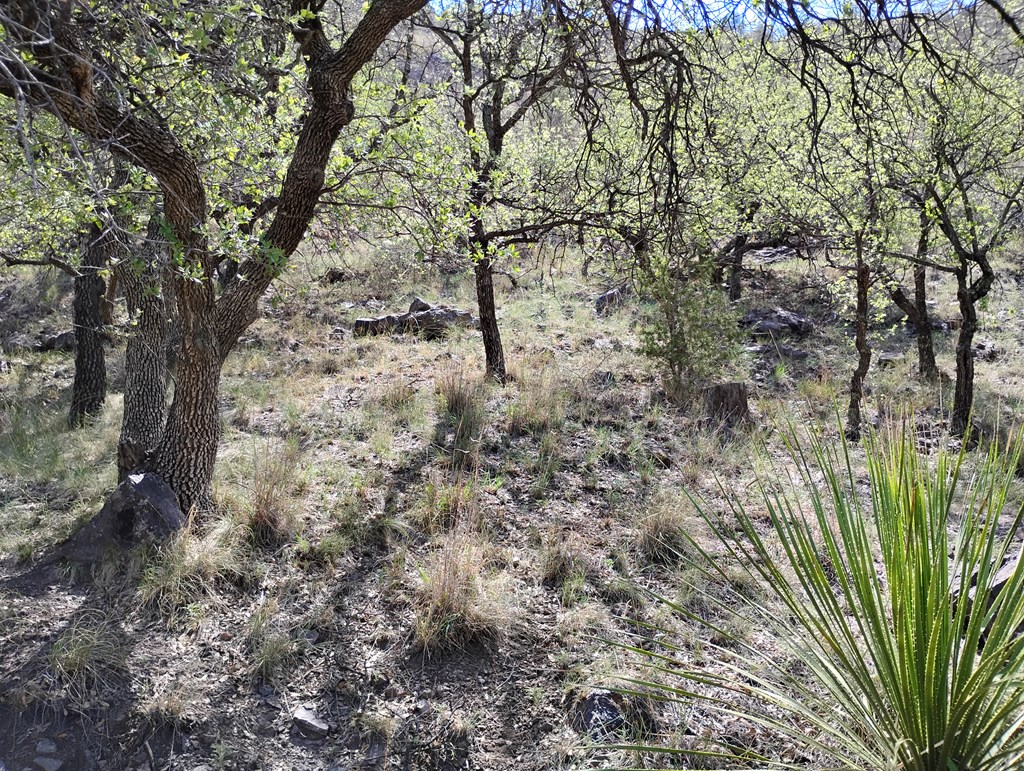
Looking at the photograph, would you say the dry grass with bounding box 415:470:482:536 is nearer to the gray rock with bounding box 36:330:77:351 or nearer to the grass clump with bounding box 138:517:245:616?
the grass clump with bounding box 138:517:245:616

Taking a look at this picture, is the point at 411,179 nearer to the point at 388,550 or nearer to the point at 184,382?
the point at 184,382

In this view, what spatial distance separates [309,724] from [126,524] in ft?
6.38

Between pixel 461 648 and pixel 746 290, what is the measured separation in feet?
47.7

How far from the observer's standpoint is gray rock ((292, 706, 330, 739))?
3523mm

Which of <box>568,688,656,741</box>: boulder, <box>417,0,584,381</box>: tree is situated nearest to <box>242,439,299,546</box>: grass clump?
<box>568,688,656,741</box>: boulder

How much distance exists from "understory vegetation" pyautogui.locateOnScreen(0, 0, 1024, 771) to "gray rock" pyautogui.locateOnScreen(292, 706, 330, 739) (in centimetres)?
2

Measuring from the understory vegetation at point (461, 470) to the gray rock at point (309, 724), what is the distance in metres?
0.02

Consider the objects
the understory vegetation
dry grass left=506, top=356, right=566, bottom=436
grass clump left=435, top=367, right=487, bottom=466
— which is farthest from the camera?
dry grass left=506, top=356, right=566, bottom=436

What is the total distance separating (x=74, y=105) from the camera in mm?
3357

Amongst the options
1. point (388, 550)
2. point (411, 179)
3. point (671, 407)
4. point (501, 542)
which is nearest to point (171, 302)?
point (411, 179)

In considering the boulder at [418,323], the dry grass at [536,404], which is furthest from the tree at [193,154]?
the boulder at [418,323]

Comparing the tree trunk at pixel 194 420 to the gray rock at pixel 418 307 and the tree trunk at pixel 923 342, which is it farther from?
the tree trunk at pixel 923 342

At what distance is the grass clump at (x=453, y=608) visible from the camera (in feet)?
13.3

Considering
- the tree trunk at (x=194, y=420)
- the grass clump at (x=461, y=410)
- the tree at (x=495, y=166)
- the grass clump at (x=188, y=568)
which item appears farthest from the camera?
the tree at (x=495, y=166)
